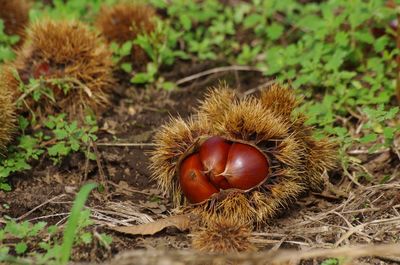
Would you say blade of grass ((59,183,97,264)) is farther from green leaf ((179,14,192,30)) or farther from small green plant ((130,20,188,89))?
green leaf ((179,14,192,30))

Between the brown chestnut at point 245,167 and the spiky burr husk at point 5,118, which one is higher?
the spiky burr husk at point 5,118

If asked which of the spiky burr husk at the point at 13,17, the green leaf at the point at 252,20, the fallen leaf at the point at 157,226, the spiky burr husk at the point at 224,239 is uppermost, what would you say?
the spiky burr husk at the point at 13,17

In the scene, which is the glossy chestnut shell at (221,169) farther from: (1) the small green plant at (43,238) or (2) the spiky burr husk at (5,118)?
(2) the spiky burr husk at (5,118)

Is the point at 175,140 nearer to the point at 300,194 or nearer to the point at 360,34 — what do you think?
the point at 300,194

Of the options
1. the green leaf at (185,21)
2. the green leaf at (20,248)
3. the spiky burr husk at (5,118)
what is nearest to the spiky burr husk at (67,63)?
the spiky burr husk at (5,118)

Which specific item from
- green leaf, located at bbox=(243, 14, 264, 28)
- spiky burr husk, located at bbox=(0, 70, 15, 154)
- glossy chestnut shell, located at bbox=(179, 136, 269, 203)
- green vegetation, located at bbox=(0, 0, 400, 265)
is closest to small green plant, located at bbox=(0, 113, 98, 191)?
green vegetation, located at bbox=(0, 0, 400, 265)

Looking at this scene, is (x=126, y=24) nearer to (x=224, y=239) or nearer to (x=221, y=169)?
(x=221, y=169)

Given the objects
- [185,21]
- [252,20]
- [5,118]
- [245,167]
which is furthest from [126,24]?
[245,167]

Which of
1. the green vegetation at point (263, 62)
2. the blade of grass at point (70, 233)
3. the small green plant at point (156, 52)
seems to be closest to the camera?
the blade of grass at point (70, 233)
